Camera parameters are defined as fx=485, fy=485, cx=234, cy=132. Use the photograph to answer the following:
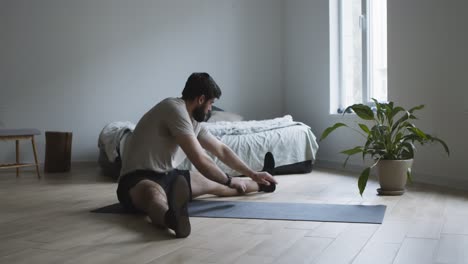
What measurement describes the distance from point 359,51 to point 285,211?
2.79 m

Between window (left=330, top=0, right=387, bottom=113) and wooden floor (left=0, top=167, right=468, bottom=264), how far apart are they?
1.72 m

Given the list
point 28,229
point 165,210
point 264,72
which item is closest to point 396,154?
point 165,210

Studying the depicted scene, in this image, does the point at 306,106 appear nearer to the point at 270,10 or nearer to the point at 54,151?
the point at 270,10

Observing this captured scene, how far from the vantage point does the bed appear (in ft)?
13.7

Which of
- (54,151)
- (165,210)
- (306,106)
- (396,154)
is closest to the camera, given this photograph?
(165,210)

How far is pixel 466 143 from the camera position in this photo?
11.0 ft

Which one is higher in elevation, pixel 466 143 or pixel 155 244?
pixel 466 143

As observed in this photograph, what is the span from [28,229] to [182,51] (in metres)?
3.76

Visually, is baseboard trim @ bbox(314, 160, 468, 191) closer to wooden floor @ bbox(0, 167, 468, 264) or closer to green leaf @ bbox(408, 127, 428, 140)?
wooden floor @ bbox(0, 167, 468, 264)

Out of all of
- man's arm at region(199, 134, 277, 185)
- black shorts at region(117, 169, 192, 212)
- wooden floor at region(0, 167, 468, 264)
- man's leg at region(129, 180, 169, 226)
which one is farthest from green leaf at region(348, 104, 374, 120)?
man's leg at region(129, 180, 169, 226)

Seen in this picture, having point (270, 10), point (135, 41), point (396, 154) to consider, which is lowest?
point (396, 154)

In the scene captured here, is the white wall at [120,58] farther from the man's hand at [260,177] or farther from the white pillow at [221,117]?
the man's hand at [260,177]

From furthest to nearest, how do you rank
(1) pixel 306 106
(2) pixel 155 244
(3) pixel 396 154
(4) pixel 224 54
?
(4) pixel 224 54
(1) pixel 306 106
(3) pixel 396 154
(2) pixel 155 244

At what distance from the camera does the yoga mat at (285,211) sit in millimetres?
2490
